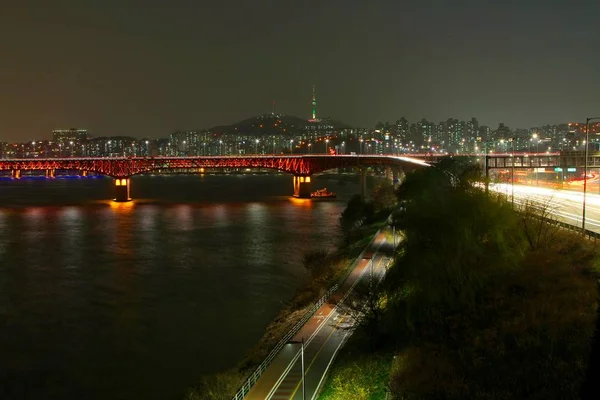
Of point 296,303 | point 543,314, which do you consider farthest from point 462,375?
point 296,303

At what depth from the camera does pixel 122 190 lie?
73.4m

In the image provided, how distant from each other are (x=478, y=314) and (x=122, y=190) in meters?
63.8

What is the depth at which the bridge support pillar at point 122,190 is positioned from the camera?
73000 millimetres

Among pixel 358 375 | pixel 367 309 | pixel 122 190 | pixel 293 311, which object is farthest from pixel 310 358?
pixel 122 190

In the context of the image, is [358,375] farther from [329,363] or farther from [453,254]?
[453,254]

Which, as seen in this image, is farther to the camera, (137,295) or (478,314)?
(137,295)

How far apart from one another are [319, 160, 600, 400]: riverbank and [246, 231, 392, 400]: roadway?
0.33 m

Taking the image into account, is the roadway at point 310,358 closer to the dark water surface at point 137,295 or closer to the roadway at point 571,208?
the dark water surface at point 137,295

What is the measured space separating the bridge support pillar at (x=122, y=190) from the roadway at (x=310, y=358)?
5685 centimetres

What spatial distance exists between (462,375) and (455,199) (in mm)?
7262

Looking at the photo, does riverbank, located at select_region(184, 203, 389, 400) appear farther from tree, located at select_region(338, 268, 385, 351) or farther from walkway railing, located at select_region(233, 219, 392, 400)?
tree, located at select_region(338, 268, 385, 351)

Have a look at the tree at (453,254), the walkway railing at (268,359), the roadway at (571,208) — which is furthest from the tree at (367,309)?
the roadway at (571,208)

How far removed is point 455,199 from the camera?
18.3 meters

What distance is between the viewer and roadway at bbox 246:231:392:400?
492 inches
